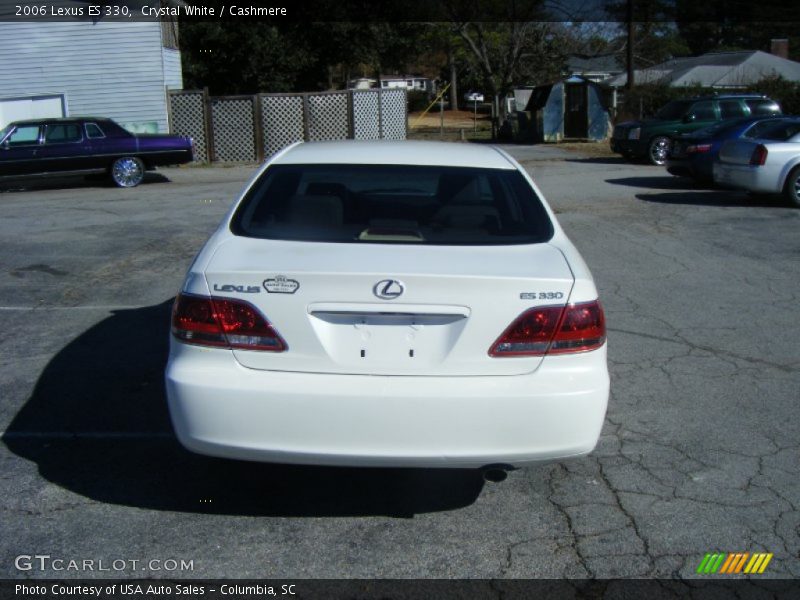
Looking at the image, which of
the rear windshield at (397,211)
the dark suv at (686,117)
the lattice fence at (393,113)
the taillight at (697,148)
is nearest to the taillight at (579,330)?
the rear windshield at (397,211)

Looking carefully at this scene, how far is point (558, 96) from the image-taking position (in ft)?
111

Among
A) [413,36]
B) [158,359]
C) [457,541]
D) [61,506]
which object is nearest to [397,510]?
[457,541]

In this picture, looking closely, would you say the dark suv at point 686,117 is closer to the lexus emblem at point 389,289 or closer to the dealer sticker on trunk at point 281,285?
→ the lexus emblem at point 389,289

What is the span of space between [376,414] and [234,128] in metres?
24.1

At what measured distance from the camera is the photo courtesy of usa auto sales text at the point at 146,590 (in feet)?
11.5

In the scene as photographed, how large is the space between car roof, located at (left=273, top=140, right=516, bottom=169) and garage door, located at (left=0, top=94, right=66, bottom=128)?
2214 centimetres

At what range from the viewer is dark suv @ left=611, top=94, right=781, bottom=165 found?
22.0 m

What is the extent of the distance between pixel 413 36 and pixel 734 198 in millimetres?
23409

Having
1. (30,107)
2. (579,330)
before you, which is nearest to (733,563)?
(579,330)

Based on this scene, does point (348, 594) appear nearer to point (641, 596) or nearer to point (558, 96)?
point (641, 596)

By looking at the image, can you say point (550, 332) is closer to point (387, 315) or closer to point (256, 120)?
point (387, 315)

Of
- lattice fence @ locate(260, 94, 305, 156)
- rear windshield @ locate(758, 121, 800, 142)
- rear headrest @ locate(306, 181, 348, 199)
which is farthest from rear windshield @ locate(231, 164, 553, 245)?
lattice fence @ locate(260, 94, 305, 156)

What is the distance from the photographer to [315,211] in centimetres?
453

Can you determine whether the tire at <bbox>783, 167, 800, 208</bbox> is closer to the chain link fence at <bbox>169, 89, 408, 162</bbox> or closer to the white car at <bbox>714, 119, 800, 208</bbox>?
the white car at <bbox>714, 119, 800, 208</bbox>
